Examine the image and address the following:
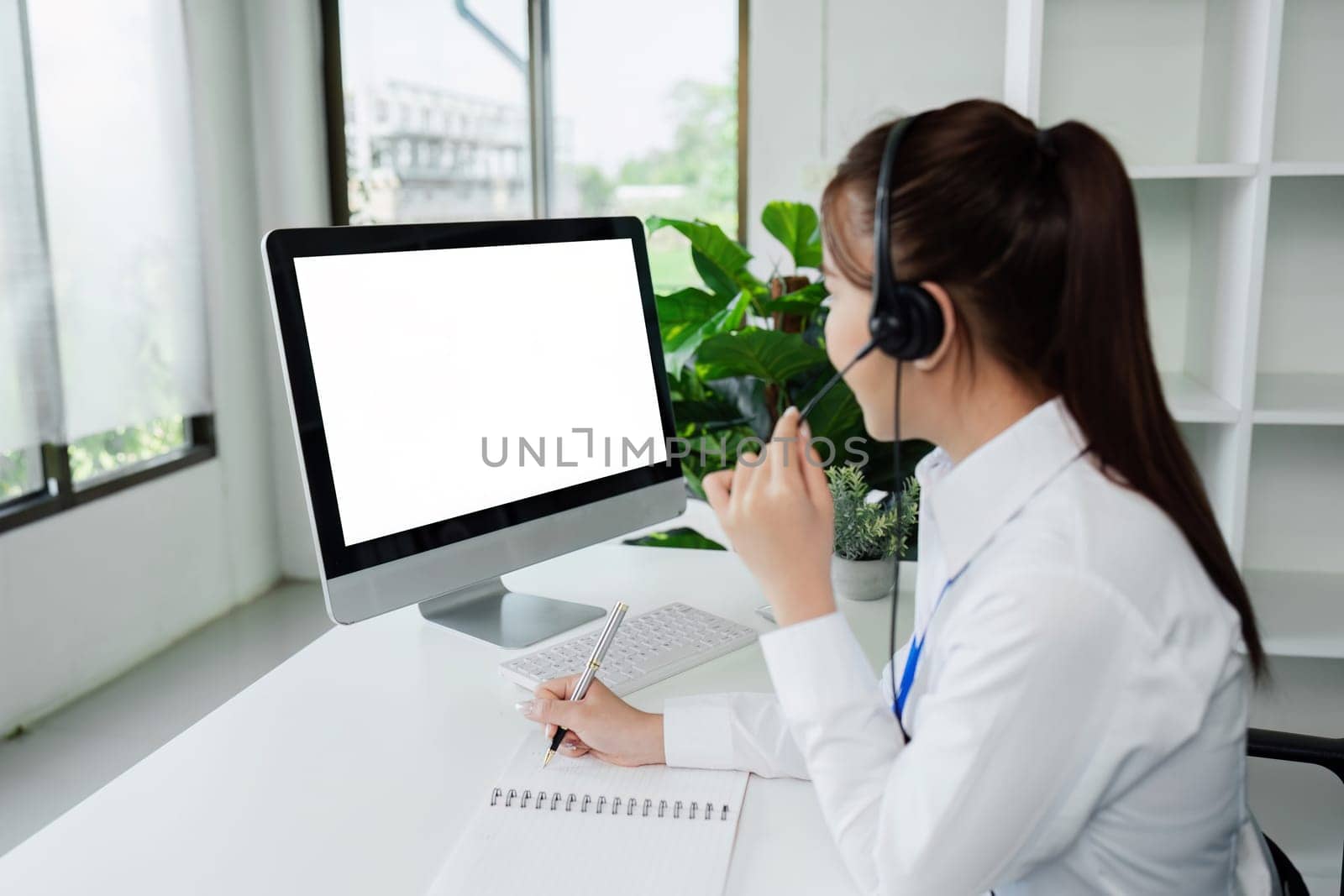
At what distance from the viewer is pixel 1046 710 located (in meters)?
0.67

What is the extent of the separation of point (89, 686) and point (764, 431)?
206 cm

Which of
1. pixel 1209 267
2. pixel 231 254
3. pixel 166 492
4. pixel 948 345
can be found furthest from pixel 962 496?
pixel 231 254

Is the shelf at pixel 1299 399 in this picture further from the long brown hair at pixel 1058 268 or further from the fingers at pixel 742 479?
the fingers at pixel 742 479

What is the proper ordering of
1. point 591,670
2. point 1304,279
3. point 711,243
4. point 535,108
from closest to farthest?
point 591,670 < point 1304,279 < point 711,243 < point 535,108

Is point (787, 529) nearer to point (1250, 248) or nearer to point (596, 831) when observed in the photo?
point (596, 831)

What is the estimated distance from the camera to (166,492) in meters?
3.22

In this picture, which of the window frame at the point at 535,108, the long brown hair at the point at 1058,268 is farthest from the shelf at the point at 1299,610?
the window frame at the point at 535,108

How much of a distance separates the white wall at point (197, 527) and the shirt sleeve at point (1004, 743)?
256 cm

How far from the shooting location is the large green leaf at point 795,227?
2.15 metres

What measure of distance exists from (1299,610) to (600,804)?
1.35 m

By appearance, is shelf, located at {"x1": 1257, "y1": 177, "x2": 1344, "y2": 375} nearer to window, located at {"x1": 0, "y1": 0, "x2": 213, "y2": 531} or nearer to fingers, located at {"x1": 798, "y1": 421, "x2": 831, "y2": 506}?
fingers, located at {"x1": 798, "y1": 421, "x2": 831, "y2": 506}

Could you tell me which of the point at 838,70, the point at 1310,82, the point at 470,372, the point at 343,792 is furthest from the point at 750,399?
the point at 838,70

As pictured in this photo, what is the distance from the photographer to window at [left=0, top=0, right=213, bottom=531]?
2604 mm

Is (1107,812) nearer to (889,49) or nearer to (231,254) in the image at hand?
(889,49)
